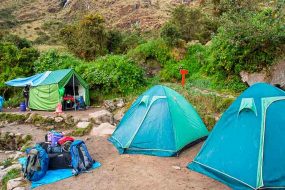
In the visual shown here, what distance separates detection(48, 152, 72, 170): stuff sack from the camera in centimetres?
710

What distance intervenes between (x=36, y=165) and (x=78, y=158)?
944 mm

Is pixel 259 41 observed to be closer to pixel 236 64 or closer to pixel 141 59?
pixel 236 64

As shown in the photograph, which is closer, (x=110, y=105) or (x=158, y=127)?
(x=158, y=127)

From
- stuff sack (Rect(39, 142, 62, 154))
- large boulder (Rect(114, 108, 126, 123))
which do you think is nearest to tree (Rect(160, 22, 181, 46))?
large boulder (Rect(114, 108, 126, 123))

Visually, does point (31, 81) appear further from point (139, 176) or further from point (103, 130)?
point (139, 176)

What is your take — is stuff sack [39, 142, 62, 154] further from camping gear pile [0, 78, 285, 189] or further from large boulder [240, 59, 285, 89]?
large boulder [240, 59, 285, 89]

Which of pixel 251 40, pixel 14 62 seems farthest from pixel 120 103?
pixel 14 62

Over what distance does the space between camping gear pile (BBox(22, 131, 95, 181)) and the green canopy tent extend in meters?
7.46

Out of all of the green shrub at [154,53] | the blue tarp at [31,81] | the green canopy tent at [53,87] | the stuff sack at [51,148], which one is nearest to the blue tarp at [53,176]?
the stuff sack at [51,148]

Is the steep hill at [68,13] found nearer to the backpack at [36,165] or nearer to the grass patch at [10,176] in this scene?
the grass patch at [10,176]

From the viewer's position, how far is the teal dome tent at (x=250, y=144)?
18.4 feet

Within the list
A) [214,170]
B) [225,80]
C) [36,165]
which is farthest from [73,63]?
[214,170]

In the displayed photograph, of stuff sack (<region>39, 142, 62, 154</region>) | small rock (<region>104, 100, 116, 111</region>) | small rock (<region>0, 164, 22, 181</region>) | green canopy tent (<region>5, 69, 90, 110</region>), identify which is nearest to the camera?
stuff sack (<region>39, 142, 62, 154</region>)

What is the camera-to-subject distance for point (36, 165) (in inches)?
261
